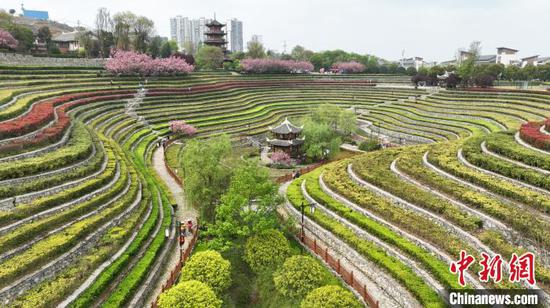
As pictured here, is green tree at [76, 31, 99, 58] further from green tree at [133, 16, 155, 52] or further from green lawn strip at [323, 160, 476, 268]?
green lawn strip at [323, 160, 476, 268]

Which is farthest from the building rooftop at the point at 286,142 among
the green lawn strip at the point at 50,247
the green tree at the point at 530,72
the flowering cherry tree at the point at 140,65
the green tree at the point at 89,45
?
the green tree at the point at 530,72

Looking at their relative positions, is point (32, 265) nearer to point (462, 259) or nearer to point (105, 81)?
point (462, 259)

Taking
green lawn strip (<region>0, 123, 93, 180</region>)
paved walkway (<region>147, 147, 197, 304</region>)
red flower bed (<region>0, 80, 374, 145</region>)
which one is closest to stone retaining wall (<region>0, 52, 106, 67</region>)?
red flower bed (<region>0, 80, 374, 145</region>)

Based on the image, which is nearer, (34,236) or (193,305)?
(193,305)

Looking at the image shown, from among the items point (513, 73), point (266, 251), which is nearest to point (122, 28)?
point (266, 251)

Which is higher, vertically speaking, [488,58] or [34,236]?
[488,58]

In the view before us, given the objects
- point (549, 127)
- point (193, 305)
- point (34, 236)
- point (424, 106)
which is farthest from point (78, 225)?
point (424, 106)

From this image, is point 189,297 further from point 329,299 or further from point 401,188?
point 401,188
